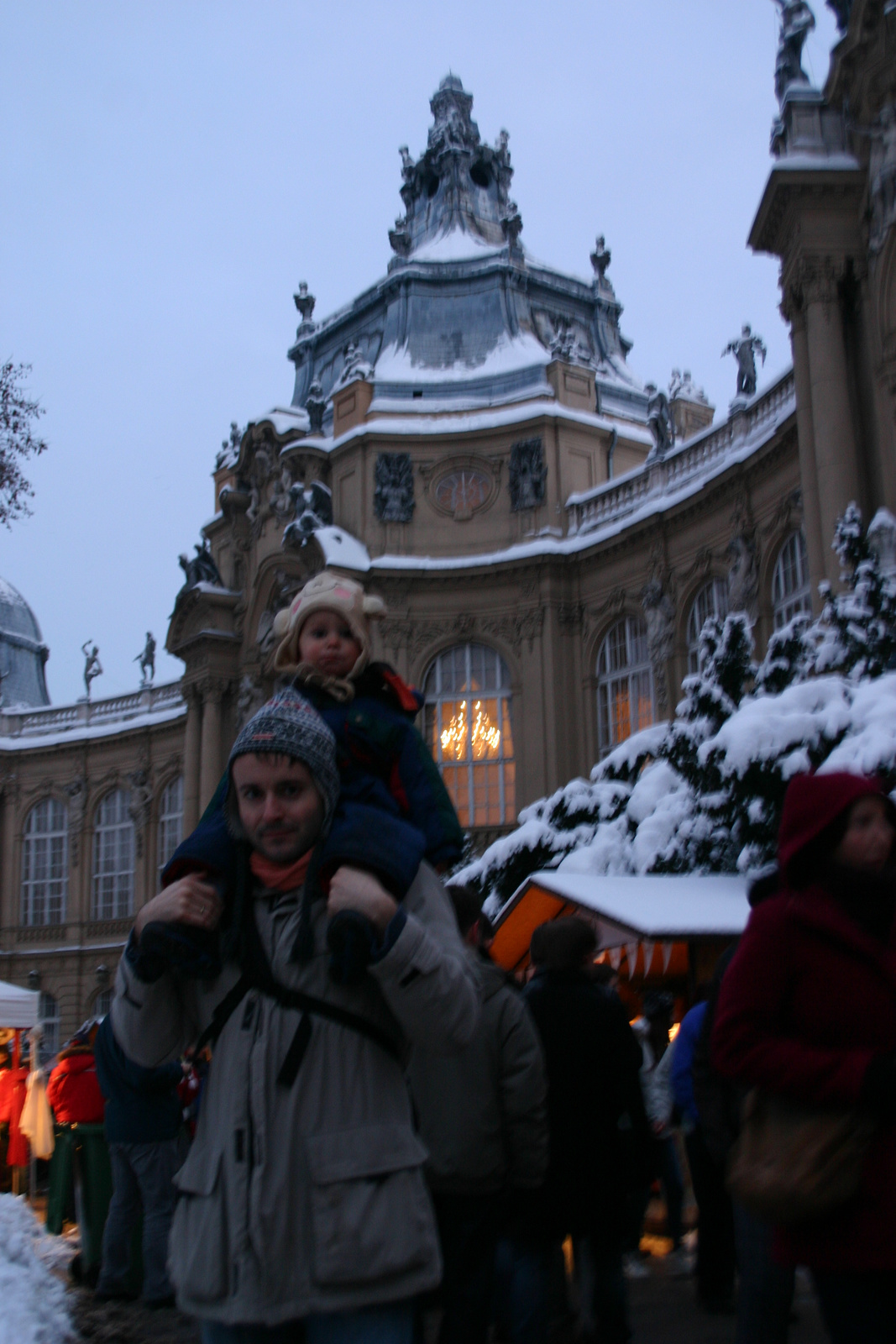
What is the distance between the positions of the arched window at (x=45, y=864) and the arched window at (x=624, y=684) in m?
20.3

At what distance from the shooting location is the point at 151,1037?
2.51 metres

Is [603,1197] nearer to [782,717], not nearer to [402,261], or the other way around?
[782,717]

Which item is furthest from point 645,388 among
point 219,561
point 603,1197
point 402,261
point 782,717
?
point 603,1197

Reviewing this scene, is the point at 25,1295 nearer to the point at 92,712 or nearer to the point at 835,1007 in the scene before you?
the point at 835,1007

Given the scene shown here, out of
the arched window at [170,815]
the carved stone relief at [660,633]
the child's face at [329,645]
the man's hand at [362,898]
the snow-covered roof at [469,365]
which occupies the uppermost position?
the snow-covered roof at [469,365]

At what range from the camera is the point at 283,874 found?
253 cm

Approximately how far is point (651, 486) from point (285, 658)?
22.4 m

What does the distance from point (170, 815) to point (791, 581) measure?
21.7 m

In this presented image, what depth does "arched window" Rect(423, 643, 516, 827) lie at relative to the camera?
2623 cm

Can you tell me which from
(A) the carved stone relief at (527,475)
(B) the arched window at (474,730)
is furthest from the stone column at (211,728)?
(A) the carved stone relief at (527,475)

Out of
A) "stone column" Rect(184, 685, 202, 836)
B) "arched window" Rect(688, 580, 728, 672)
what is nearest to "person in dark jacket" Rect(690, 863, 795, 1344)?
"arched window" Rect(688, 580, 728, 672)

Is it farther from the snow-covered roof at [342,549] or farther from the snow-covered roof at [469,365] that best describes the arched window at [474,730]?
the snow-covered roof at [469,365]

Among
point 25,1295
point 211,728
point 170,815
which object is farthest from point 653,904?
point 170,815

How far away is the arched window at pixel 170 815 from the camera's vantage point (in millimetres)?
36188
